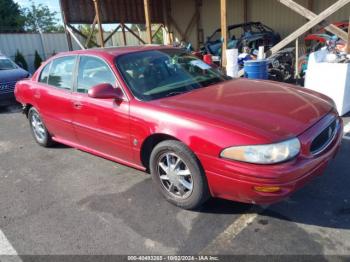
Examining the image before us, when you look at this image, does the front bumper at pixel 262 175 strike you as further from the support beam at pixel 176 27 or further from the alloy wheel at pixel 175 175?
the support beam at pixel 176 27

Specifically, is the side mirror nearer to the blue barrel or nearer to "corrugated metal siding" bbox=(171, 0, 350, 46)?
the blue barrel

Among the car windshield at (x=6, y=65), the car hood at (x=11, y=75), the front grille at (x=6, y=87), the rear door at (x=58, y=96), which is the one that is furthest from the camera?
the car windshield at (x=6, y=65)

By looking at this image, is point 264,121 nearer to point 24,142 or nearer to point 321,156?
point 321,156

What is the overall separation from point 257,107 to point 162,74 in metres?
1.22

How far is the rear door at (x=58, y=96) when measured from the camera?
4077mm

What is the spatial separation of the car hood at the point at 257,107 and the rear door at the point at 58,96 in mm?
1564

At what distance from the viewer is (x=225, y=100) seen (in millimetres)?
3045

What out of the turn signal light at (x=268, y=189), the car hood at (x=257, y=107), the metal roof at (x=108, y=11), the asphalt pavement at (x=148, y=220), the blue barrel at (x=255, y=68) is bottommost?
the asphalt pavement at (x=148, y=220)

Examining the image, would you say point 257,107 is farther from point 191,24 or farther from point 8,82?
point 191,24

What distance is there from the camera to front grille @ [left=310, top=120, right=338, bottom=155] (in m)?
2.66

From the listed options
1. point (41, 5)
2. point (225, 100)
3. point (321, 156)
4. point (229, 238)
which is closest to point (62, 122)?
point (225, 100)

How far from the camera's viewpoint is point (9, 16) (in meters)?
29.3

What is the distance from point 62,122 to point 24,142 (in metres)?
1.85

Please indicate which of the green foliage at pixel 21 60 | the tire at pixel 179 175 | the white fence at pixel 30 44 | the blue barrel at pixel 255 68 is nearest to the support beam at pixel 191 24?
the white fence at pixel 30 44
